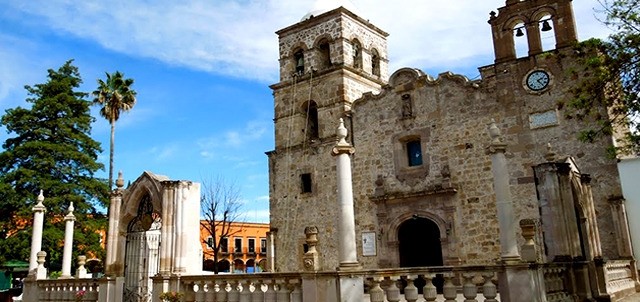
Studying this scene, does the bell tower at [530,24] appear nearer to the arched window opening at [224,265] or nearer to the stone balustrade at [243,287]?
the stone balustrade at [243,287]

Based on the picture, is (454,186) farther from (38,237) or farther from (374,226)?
(38,237)

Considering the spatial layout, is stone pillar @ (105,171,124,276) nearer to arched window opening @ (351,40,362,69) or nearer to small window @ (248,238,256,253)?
arched window opening @ (351,40,362,69)

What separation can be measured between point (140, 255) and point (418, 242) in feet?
36.0

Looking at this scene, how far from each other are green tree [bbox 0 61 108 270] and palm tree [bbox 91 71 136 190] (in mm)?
4173

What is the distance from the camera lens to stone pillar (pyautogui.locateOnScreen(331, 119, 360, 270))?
32.9ft

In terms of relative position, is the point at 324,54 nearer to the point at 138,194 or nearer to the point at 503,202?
the point at 138,194

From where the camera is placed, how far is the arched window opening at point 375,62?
26592 millimetres

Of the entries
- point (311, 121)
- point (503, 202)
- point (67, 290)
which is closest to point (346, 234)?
point (503, 202)

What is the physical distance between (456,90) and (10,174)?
21276 mm

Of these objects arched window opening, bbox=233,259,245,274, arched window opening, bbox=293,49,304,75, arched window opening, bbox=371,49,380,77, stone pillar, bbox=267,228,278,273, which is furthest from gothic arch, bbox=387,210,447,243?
arched window opening, bbox=233,259,245,274

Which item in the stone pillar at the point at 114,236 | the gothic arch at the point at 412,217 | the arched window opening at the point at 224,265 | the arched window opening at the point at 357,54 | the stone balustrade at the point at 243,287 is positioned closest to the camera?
the stone balustrade at the point at 243,287

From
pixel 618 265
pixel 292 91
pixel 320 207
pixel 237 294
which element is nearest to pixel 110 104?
pixel 292 91

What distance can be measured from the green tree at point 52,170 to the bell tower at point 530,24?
20.6 meters

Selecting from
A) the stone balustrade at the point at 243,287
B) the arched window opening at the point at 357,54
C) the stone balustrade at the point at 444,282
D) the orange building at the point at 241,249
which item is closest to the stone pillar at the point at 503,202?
the stone balustrade at the point at 444,282
